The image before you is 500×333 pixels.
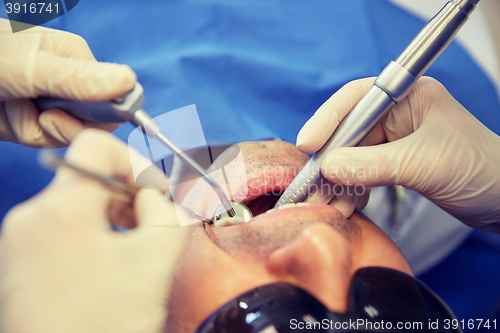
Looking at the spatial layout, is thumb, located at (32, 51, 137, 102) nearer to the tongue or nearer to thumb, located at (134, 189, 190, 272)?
thumb, located at (134, 189, 190, 272)

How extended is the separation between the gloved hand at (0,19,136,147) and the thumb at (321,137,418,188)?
437 millimetres

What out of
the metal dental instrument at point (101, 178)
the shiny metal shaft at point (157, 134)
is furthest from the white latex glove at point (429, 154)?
the metal dental instrument at point (101, 178)

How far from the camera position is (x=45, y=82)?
64 cm

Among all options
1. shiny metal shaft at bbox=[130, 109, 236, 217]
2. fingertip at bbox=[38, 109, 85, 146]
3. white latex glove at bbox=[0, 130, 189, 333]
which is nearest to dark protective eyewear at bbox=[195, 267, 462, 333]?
white latex glove at bbox=[0, 130, 189, 333]

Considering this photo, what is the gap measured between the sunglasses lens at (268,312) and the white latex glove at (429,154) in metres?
0.27

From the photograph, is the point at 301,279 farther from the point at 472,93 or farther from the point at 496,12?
the point at 496,12

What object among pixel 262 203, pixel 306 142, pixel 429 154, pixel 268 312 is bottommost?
pixel 262 203

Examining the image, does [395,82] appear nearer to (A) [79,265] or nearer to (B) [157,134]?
(B) [157,134]

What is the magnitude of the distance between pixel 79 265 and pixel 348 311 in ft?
1.41

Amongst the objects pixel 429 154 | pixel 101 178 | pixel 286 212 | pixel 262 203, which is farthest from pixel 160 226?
pixel 429 154

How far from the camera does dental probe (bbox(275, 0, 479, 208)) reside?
579 mm

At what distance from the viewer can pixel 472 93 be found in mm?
1056

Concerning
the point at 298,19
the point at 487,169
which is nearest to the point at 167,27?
the point at 298,19

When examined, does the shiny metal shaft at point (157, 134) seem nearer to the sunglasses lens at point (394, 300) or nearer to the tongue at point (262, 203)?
the tongue at point (262, 203)
